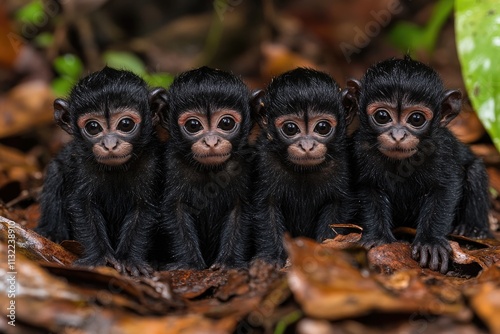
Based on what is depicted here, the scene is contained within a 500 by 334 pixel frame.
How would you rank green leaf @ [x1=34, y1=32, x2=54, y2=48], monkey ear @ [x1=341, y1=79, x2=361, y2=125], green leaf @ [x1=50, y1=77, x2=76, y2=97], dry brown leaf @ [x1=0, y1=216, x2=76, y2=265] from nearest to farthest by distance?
1. dry brown leaf @ [x1=0, y1=216, x2=76, y2=265]
2. monkey ear @ [x1=341, y1=79, x2=361, y2=125]
3. green leaf @ [x1=50, y1=77, x2=76, y2=97]
4. green leaf @ [x1=34, y1=32, x2=54, y2=48]

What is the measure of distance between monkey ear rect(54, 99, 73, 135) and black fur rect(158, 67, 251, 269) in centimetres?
88

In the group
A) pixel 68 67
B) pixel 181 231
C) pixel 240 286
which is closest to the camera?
pixel 240 286

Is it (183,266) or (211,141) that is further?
(183,266)

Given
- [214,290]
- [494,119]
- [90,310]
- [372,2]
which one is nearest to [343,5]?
[372,2]

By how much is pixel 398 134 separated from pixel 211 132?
1.60m

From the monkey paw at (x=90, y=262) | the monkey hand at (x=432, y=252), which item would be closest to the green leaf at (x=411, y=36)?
the monkey hand at (x=432, y=252)

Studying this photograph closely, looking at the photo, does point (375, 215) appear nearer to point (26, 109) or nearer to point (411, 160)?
point (411, 160)

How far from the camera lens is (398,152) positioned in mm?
6023

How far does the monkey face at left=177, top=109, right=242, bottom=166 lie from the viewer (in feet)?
19.7

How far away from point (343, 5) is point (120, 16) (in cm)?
409

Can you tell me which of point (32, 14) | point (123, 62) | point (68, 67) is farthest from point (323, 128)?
point (32, 14)

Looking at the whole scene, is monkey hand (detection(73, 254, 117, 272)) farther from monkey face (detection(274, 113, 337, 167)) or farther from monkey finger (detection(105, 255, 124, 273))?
monkey face (detection(274, 113, 337, 167))

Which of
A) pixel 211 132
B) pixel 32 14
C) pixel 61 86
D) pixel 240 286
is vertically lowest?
pixel 240 286

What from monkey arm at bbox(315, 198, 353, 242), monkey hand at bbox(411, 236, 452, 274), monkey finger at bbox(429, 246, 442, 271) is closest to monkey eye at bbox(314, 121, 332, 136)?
monkey arm at bbox(315, 198, 353, 242)
